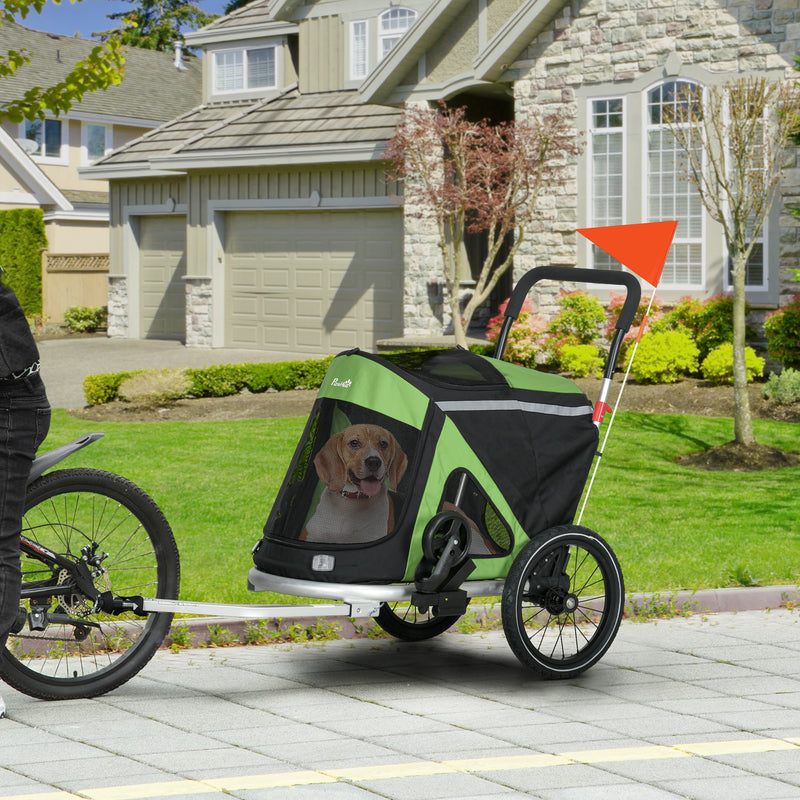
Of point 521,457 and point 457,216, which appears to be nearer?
point 521,457

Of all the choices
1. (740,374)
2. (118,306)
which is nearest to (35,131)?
(118,306)

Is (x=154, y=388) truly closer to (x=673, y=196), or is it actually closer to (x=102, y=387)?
(x=102, y=387)

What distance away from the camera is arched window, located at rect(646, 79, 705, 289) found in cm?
1725

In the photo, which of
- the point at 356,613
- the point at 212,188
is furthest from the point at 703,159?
the point at 356,613

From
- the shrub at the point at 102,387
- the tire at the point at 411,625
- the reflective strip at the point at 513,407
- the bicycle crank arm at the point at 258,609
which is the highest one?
the reflective strip at the point at 513,407

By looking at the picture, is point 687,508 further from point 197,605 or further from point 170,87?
point 170,87

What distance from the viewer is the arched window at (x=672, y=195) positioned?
17250 mm

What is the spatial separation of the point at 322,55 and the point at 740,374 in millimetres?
15390

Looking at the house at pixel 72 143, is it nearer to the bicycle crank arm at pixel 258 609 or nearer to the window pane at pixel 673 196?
the window pane at pixel 673 196

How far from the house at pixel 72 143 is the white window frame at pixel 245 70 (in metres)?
5.27

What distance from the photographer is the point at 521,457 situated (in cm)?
531

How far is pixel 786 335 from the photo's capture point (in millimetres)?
15766

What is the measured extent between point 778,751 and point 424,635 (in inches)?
81.7

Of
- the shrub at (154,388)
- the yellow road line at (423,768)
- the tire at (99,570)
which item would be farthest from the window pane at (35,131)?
the yellow road line at (423,768)
